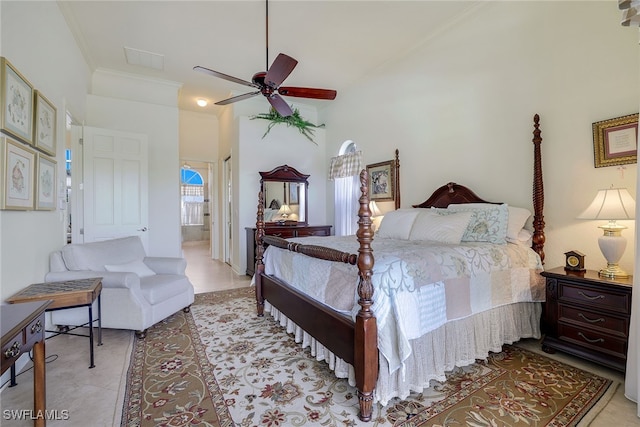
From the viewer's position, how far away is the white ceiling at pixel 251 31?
309cm

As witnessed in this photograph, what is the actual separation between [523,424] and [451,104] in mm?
3074

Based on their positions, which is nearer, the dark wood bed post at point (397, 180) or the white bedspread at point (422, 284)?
the white bedspread at point (422, 284)

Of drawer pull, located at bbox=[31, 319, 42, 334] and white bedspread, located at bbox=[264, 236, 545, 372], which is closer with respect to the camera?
drawer pull, located at bbox=[31, 319, 42, 334]

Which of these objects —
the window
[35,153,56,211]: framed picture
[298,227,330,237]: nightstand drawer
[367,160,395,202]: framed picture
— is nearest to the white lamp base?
[367,160,395,202]: framed picture

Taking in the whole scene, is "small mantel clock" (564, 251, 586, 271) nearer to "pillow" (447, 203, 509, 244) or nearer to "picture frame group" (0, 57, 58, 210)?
"pillow" (447, 203, 509, 244)

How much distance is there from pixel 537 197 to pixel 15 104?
417cm

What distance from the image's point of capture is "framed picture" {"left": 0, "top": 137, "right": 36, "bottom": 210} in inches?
76.0

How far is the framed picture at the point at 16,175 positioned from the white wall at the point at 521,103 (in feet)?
12.7

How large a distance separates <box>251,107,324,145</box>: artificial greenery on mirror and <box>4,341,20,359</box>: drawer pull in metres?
4.19

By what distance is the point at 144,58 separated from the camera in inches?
162

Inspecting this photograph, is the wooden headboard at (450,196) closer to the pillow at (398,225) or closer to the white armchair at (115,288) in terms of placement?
the pillow at (398,225)

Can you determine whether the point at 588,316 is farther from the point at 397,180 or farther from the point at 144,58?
the point at 144,58

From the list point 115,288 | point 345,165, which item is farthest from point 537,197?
point 115,288

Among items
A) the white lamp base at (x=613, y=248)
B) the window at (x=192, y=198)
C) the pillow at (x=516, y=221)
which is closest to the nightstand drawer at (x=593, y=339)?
the white lamp base at (x=613, y=248)
